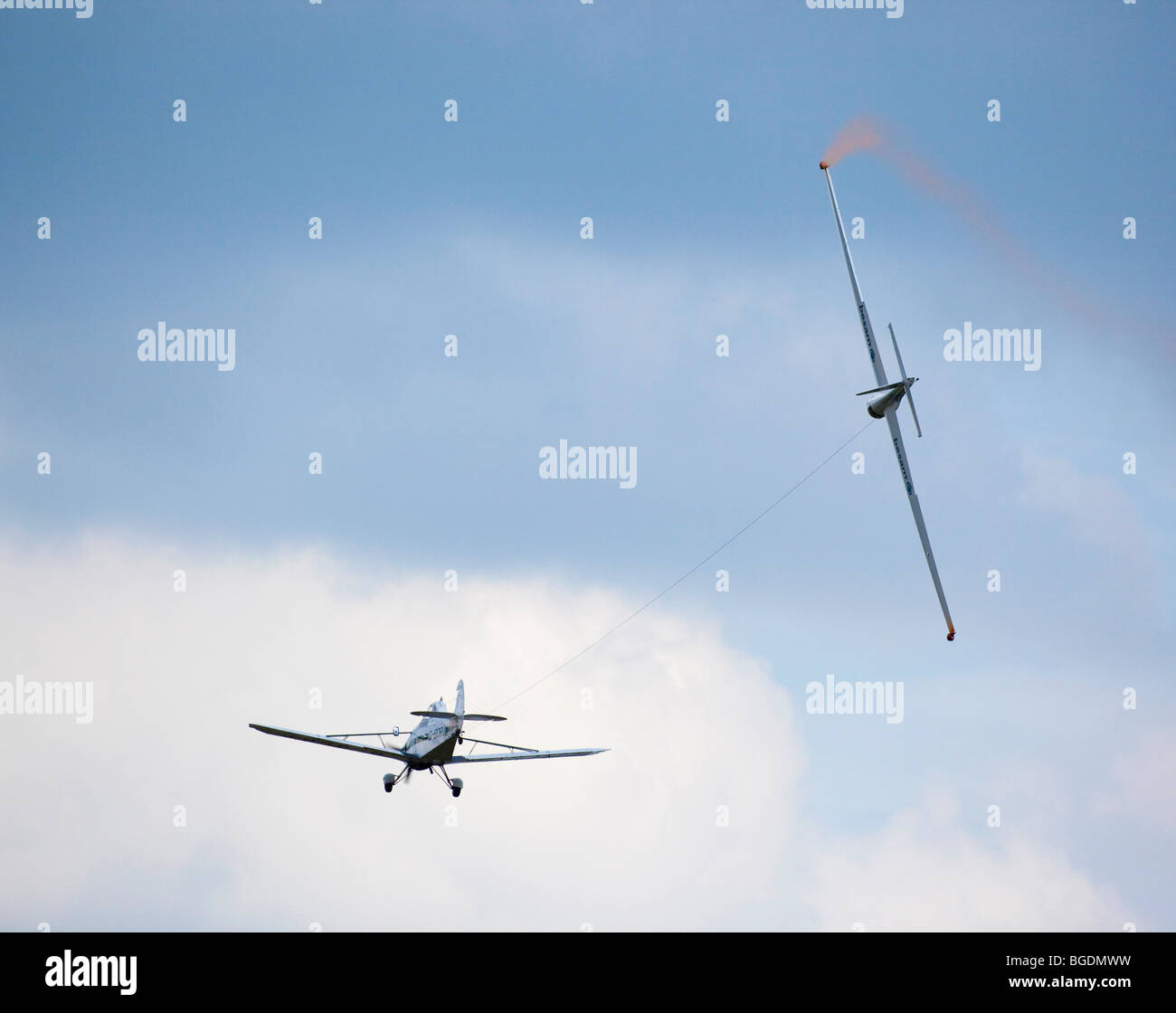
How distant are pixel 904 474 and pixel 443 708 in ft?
120
